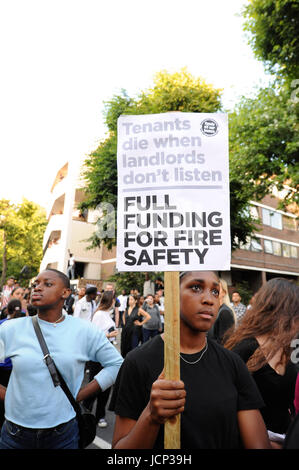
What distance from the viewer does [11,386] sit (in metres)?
2.37

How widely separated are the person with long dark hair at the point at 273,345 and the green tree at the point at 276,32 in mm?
11681

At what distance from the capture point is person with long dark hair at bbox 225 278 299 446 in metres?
2.18

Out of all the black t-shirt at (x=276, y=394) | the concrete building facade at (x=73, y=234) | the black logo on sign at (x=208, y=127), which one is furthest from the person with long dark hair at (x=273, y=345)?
the concrete building facade at (x=73, y=234)

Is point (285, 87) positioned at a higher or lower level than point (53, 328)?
higher

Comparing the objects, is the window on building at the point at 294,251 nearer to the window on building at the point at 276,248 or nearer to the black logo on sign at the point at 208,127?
the window on building at the point at 276,248

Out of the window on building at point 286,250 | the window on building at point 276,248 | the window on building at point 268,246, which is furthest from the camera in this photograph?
the window on building at point 286,250

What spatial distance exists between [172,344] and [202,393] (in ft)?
0.83

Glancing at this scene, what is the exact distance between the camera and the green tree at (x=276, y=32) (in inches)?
474

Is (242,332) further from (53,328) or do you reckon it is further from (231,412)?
(53,328)

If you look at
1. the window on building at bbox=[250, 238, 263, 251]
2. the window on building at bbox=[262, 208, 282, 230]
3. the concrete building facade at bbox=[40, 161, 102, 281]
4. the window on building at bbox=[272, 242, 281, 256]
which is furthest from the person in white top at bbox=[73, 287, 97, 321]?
the window on building at bbox=[272, 242, 281, 256]

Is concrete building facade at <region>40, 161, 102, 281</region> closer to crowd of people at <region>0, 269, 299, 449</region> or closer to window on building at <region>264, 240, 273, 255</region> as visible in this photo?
window on building at <region>264, 240, 273, 255</region>
